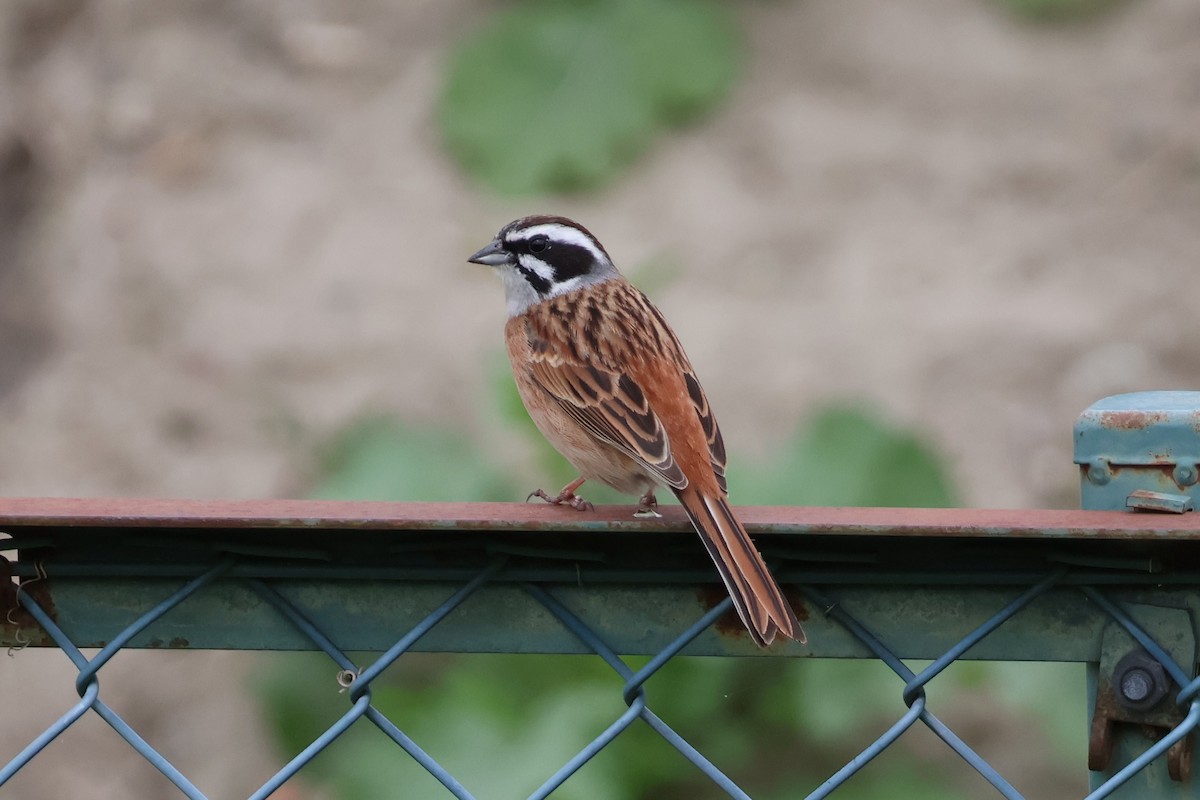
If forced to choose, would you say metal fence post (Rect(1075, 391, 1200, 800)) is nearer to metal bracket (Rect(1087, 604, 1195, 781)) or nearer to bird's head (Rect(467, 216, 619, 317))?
metal bracket (Rect(1087, 604, 1195, 781))

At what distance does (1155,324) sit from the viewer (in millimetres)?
5316

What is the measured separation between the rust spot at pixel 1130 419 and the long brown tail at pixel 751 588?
423 mm

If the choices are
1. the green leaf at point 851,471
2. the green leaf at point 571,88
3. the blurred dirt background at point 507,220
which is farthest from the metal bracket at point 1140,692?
the green leaf at point 571,88

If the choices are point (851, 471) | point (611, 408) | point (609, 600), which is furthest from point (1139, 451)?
point (851, 471)

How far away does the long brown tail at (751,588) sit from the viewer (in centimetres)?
167

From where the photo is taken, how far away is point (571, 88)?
5406mm

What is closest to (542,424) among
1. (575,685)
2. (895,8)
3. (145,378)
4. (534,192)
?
(575,685)

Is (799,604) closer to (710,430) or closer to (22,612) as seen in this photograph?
(22,612)

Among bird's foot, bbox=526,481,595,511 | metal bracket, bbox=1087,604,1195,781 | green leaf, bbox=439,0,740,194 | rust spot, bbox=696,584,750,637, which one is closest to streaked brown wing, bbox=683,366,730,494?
bird's foot, bbox=526,481,595,511

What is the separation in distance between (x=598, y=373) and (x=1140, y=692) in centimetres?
161

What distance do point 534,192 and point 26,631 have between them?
3710 millimetres

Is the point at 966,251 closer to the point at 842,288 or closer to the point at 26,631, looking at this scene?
the point at 842,288

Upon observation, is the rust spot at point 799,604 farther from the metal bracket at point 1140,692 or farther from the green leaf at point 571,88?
the green leaf at point 571,88

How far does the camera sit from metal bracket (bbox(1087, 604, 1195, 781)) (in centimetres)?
172
